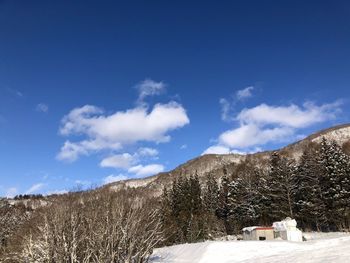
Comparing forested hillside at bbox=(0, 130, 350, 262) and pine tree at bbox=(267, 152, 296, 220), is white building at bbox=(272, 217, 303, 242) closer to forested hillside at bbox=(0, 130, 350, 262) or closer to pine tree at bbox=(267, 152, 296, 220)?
forested hillside at bbox=(0, 130, 350, 262)

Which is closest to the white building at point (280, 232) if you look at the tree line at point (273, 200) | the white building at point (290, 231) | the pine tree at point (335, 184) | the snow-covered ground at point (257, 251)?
the white building at point (290, 231)

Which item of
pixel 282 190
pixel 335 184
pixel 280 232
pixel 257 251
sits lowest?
pixel 257 251

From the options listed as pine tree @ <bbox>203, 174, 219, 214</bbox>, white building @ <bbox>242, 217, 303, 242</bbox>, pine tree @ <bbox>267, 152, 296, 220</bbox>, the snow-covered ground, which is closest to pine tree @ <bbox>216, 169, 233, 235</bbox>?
pine tree @ <bbox>203, 174, 219, 214</bbox>

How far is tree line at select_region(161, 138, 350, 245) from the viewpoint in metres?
48.5

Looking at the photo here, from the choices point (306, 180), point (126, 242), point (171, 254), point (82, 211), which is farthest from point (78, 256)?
point (306, 180)

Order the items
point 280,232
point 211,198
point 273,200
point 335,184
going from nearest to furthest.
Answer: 1. point 280,232
2. point 335,184
3. point 273,200
4. point 211,198

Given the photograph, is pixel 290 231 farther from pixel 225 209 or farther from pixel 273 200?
pixel 225 209

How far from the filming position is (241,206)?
62750 millimetres

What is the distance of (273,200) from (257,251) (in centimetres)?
2411

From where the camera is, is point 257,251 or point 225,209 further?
point 225,209

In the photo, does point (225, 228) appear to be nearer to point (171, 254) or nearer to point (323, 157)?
point (323, 157)

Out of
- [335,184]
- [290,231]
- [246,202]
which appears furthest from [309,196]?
[246,202]

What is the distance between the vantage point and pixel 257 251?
33562 millimetres

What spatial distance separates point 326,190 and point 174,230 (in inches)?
797
